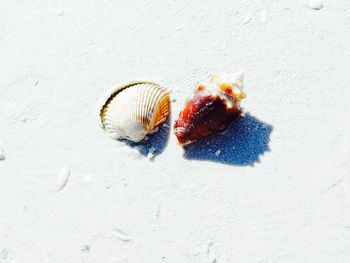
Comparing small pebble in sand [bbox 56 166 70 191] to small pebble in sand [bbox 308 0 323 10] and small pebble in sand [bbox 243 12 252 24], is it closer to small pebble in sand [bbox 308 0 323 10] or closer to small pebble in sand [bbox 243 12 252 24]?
small pebble in sand [bbox 243 12 252 24]

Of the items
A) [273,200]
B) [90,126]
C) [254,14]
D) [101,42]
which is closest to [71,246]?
[90,126]

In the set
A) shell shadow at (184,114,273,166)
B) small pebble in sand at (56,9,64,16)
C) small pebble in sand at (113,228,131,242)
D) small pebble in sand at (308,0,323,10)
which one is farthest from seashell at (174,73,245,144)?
small pebble in sand at (56,9,64,16)

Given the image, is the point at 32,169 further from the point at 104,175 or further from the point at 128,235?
the point at 128,235

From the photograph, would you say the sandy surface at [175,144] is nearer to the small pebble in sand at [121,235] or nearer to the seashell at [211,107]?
the small pebble in sand at [121,235]

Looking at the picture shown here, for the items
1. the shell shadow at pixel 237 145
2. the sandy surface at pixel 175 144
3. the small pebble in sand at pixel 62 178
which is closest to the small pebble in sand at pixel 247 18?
the sandy surface at pixel 175 144

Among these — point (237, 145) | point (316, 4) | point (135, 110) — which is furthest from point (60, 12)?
point (316, 4)
